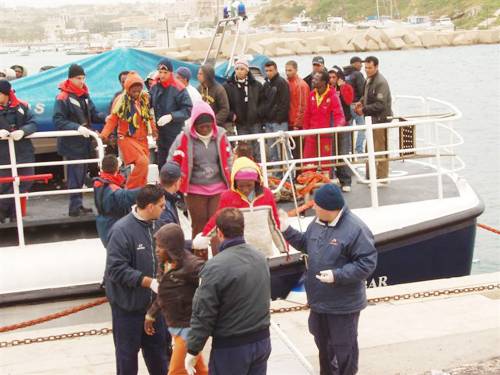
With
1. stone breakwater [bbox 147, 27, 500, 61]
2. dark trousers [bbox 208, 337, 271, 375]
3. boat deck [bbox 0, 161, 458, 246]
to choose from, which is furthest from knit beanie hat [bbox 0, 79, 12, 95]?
stone breakwater [bbox 147, 27, 500, 61]

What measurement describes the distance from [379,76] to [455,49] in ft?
305

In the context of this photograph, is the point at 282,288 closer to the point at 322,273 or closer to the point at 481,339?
the point at 481,339

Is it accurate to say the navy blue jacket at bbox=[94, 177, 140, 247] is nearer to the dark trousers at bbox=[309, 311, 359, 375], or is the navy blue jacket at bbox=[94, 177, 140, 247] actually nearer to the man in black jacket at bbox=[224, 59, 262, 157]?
the dark trousers at bbox=[309, 311, 359, 375]

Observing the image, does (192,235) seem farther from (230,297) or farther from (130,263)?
(230,297)

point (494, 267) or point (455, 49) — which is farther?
point (455, 49)

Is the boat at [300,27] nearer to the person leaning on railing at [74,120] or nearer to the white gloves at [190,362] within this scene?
the person leaning on railing at [74,120]

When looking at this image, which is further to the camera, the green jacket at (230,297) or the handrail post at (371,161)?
the handrail post at (371,161)

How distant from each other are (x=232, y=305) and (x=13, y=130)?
14.0 feet

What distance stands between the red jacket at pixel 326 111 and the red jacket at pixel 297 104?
39 cm

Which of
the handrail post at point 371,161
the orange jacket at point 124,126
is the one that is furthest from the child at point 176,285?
the handrail post at point 371,161

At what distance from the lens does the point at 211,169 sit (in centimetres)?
782

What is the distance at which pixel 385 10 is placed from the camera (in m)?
138

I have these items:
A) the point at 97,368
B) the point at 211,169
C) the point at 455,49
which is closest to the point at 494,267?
the point at 211,169

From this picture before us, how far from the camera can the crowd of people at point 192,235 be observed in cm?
505
